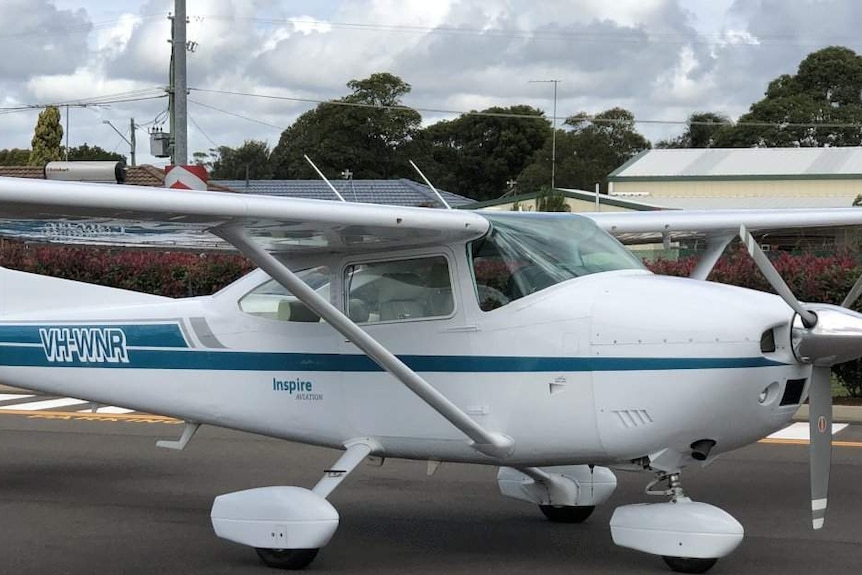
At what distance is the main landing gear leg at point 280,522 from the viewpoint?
6574 mm

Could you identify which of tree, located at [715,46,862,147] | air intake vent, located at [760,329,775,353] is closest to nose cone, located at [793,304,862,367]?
air intake vent, located at [760,329,775,353]

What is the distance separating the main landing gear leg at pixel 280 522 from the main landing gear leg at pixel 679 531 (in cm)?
162

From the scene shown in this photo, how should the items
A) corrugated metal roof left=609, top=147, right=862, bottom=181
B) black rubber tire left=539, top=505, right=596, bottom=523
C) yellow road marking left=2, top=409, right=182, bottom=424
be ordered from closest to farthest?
1. black rubber tire left=539, top=505, right=596, bottom=523
2. yellow road marking left=2, top=409, right=182, bottom=424
3. corrugated metal roof left=609, top=147, right=862, bottom=181

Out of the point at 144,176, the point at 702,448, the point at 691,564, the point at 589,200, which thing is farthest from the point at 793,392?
the point at 589,200

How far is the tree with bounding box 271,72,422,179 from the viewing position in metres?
76.0

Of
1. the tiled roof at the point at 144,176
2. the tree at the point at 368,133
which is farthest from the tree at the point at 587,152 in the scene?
the tiled roof at the point at 144,176

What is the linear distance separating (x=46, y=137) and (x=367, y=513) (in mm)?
60227

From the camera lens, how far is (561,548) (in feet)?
23.7

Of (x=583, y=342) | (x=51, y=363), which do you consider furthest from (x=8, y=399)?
(x=583, y=342)

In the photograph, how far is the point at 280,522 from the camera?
6617 mm

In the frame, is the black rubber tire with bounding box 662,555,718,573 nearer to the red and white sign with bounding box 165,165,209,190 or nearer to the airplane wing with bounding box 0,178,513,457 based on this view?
the airplane wing with bounding box 0,178,513,457

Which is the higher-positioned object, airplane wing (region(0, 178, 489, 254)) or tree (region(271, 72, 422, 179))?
tree (region(271, 72, 422, 179))

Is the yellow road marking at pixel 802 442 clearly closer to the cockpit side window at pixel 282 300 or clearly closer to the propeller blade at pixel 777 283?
the propeller blade at pixel 777 283

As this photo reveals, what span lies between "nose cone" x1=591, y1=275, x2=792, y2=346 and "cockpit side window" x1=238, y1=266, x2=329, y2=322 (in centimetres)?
183
